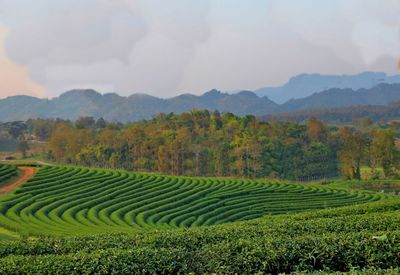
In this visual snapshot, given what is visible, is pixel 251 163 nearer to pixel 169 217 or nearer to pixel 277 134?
pixel 277 134

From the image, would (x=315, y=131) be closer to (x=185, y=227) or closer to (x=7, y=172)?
(x=7, y=172)

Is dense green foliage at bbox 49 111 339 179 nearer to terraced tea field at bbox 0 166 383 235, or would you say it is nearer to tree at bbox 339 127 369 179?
tree at bbox 339 127 369 179

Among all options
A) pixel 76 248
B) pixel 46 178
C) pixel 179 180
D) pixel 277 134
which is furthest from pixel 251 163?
pixel 76 248

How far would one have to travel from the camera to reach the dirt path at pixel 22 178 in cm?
3850

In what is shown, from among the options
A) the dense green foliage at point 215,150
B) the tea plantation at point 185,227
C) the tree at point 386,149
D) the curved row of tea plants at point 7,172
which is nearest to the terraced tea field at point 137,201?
the tea plantation at point 185,227

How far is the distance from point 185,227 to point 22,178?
2795cm

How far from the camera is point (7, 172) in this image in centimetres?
4275

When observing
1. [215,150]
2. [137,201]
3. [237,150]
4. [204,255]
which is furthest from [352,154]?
[204,255]

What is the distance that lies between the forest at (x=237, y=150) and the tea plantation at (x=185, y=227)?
28600 millimetres

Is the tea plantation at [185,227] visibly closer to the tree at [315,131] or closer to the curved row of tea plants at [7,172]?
the curved row of tea plants at [7,172]

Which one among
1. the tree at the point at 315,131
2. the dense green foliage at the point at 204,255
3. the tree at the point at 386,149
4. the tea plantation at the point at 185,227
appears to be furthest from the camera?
the tree at the point at 315,131

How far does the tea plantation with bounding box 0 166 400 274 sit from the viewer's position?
991cm

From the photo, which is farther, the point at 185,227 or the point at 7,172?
the point at 7,172

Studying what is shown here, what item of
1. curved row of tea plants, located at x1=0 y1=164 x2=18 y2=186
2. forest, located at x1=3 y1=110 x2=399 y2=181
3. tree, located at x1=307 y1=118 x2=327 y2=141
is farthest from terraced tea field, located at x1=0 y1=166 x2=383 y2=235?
tree, located at x1=307 y1=118 x2=327 y2=141
